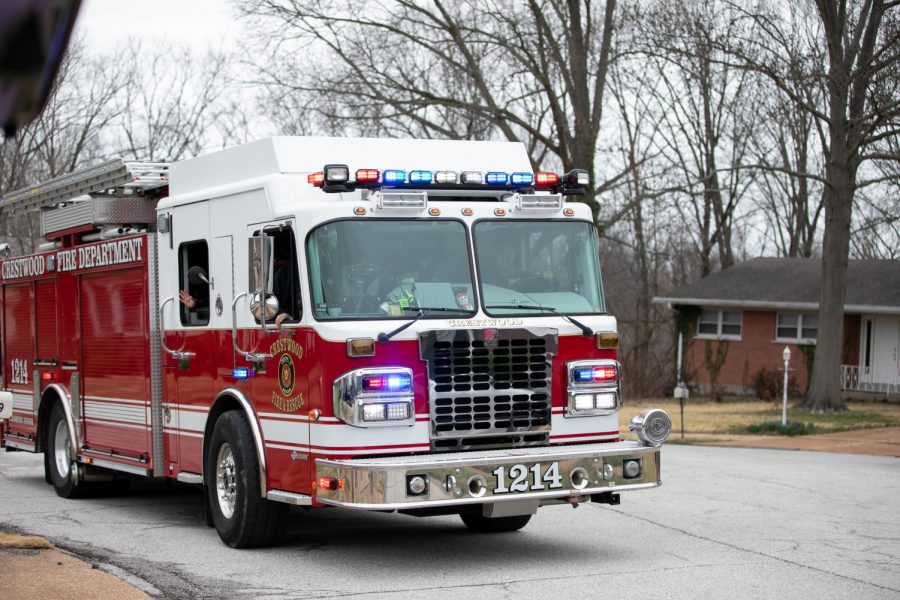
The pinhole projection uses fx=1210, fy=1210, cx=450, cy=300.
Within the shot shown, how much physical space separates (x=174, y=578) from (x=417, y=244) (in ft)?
9.21

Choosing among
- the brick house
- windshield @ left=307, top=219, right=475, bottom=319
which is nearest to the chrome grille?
windshield @ left=307, top=219, right=475, bottom=319

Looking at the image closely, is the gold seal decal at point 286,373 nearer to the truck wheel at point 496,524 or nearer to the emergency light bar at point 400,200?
the emergency light bar at point 400,200

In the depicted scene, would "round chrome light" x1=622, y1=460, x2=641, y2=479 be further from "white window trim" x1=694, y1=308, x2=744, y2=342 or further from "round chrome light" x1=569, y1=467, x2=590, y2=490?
"white window trim" x1=694, y1=308, x2=744, y2=342

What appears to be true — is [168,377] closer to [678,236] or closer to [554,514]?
[554,514]

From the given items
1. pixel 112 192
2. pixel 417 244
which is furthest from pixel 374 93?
pixel 417 244

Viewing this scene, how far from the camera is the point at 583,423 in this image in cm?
888

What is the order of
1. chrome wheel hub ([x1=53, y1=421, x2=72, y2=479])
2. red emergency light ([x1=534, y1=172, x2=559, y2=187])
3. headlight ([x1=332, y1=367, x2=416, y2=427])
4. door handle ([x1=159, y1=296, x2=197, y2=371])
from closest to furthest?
headlight ([x1=332, y1=367, x2=416, y2=427]), red emergency light ([x1=534, y1=172, x2=559, y2=187]), door handle ([x1=159, y1=296, x2=197, y2=371]), chrome wheel hub ([x1=53, y1=421, x2=72, y2=479])

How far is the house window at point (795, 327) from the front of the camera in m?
34.8

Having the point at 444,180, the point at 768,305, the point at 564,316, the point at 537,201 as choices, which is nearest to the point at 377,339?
the point at 444,180

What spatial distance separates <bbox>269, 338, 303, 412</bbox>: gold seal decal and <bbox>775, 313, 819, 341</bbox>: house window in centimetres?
2837

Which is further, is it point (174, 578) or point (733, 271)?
point (733, 271)

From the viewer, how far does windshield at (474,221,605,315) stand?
8797 mm

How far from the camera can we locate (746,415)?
89.5 ft

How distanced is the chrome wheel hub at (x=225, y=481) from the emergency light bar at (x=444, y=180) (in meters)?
2.21
